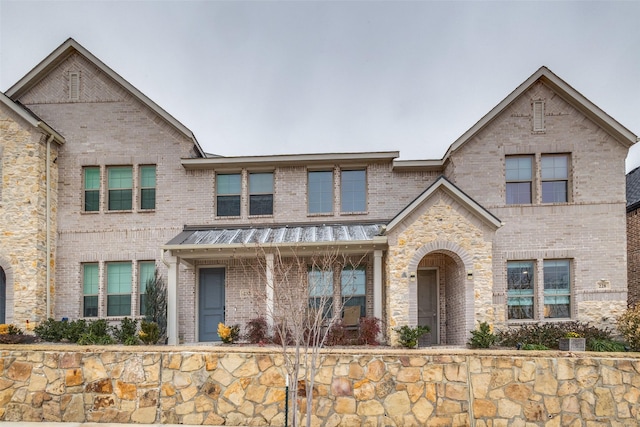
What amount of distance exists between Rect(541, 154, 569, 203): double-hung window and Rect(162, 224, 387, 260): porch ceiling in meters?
5.45

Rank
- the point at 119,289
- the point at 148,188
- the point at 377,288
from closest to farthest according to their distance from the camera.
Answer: the point at 377,288 < the point at 119,289 < the point at 148,188

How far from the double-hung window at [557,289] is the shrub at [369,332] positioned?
5.50 metres

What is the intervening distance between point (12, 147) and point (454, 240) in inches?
523

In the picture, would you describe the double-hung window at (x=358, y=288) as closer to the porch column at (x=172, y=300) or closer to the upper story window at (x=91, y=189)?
the porch column at (x=172, y=300)

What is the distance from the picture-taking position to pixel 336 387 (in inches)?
299

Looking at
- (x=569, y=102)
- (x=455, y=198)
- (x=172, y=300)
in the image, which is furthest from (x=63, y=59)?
(x=569, y=102)

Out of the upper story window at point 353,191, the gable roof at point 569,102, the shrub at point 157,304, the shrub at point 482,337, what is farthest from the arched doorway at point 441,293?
the shrub at point 157,304

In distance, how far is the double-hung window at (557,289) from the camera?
1355 centimetres

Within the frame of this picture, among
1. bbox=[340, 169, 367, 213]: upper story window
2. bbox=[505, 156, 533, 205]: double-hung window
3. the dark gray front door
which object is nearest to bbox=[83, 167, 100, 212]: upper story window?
the dark gray front door

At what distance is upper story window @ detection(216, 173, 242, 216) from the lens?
14914 mm

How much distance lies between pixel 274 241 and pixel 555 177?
8.98m

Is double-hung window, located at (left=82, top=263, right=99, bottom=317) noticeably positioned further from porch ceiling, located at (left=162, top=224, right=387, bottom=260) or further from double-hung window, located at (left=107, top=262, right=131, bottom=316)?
porch ceiling, located at (left=162, top=224, right=387, bottom=260)

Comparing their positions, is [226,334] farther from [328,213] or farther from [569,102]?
[569,102]

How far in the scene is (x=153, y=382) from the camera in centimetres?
779
